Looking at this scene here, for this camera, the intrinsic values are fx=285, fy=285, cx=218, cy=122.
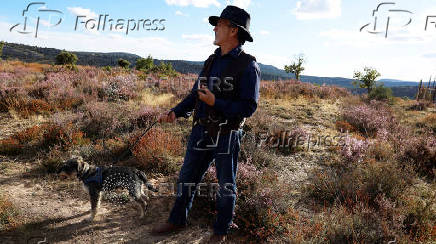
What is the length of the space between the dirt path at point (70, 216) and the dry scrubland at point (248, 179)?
0.01 m

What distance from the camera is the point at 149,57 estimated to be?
45500mm

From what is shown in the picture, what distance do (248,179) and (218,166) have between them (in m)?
1.71

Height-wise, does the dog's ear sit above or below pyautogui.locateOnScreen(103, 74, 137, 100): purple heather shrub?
below

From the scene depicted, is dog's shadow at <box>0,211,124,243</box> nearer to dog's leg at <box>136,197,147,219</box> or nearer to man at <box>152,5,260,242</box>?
dog's leg at <box>136,197,147,219</box>

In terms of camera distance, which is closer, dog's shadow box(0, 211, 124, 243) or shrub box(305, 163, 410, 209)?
dog's shadow box(0, 211, 124, 243)

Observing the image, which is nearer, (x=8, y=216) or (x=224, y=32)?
(x=224, y=32)

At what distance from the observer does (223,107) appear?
9.27 ft

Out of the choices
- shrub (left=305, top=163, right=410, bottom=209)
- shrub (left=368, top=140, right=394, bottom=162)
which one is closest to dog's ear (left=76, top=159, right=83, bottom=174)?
shrub (left=305, top=163, right=410, bottom=209)

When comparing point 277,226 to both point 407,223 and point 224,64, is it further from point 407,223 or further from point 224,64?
point 224,64

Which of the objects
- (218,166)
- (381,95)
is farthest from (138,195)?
(381,95)

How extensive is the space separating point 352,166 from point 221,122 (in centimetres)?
396

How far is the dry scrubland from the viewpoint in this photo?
3779mm

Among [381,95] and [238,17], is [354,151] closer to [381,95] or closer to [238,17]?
[238,17]

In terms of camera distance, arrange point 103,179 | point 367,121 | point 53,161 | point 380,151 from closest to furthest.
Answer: point 103,179 → point 53,161 → point 380,151 → point 367,121
